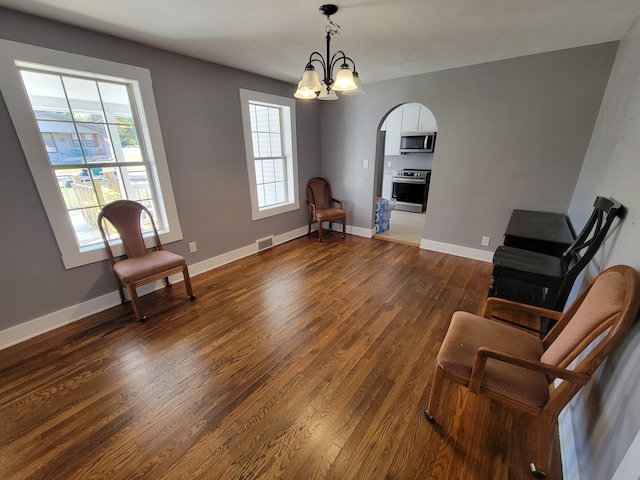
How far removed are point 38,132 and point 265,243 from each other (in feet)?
8.40

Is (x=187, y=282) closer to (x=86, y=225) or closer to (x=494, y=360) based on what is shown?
(x=86, y=225)

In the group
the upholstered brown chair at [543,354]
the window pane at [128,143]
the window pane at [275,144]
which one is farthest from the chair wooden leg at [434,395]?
the window pane at [275,144]

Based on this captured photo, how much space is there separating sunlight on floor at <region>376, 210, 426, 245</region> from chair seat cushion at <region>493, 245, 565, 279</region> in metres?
1.99

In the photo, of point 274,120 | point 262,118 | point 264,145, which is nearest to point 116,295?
point 264,145

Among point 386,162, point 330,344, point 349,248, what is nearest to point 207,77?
point 349,248

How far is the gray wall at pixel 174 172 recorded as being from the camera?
1955 mm

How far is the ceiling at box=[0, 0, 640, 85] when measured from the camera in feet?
5.73

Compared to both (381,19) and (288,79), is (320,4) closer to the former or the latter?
(381,19)

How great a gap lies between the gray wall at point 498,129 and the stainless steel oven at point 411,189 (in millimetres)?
2324

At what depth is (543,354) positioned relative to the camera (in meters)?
1.28

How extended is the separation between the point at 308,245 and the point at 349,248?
66cm

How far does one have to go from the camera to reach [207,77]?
291 centimetres

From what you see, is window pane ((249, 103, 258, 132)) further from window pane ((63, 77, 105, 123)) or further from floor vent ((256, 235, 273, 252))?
window pane ((63, 77, 105, 123))

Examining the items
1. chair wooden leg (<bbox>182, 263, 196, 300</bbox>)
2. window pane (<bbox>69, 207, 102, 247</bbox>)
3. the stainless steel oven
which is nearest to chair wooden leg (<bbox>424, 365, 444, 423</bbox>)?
chair wooden leg (<bbox>182, 263, 196, 300</bbox>)
